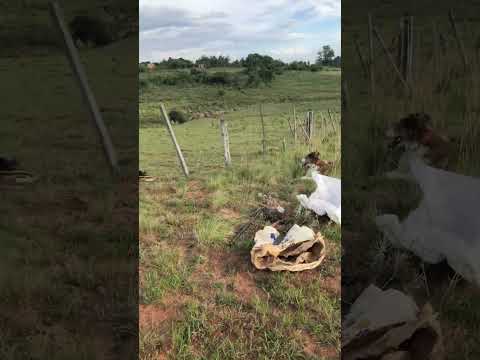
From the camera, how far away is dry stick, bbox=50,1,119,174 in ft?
7.50

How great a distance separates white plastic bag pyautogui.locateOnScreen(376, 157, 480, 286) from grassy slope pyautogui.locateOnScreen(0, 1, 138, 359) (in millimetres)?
1212

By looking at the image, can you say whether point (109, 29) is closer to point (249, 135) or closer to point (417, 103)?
point (249, 135)

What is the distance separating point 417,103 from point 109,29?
1.94 metres

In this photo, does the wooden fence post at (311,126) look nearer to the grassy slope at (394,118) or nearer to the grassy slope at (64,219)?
the grassy slope at (394,118)

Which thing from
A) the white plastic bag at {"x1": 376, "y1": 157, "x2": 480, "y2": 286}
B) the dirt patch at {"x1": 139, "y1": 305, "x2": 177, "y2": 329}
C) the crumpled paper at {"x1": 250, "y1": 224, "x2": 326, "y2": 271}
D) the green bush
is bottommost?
the dirt patch at {"x1": 139, "y1": 305, "x2": 177, "y2": 329}

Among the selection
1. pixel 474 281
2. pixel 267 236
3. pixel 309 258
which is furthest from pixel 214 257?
pixel 474 281

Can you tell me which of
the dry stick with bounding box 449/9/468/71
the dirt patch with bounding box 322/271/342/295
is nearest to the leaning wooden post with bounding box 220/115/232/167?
the dirt patch with bounding box 322/271/342/295

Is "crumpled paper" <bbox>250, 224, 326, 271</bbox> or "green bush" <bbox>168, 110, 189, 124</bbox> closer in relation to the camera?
"crumpled paper" <bbox>250, 224, 326, 271</bbox>

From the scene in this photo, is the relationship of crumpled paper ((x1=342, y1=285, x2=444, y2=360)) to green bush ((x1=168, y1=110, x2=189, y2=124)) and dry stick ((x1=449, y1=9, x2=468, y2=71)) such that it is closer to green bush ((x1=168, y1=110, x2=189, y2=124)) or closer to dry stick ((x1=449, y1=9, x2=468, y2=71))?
green bush ((x1=168, y1=110, x2=189, y2=124))

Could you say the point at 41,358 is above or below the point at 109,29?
below

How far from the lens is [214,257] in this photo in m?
2.03

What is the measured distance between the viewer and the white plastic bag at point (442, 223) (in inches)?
70.2

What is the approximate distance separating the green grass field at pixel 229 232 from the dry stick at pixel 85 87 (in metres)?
0.20

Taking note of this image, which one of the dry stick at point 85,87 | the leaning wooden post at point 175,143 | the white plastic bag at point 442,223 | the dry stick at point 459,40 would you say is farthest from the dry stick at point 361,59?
the dry stick at point 85,87
